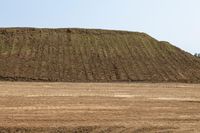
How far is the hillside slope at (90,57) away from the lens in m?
46.3

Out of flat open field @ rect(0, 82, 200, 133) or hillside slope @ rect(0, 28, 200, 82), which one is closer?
flat open field @ rect(0, 82, 200, 133)

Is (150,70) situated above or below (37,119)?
below

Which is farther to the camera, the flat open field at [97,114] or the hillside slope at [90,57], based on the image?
the hillside slope at [90,57]

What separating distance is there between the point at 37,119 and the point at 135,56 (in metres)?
38.5

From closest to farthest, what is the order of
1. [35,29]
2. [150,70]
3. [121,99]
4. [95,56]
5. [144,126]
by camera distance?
[144,126], [121,99], [150,70], [95,56], [35,29]

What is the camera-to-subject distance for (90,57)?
53469 mm

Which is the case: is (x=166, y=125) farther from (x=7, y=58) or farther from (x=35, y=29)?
(x=35, y=29)

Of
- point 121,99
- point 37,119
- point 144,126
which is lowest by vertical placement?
point 121,99

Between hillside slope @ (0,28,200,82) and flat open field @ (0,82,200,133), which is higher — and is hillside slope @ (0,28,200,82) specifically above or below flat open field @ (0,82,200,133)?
below

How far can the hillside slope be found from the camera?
46.3 m

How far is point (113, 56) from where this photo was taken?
54.4 m

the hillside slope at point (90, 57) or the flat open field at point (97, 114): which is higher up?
the flat open field at point (97, 114)

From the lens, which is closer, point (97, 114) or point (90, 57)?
point (97, 114)

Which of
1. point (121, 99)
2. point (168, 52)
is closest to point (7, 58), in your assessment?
point (168, 52)
